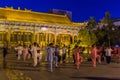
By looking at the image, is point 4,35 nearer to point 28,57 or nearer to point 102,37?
point 102,37

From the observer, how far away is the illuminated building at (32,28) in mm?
58719

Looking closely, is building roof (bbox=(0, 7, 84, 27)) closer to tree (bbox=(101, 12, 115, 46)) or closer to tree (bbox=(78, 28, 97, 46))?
tree (bbox=(78, 28, 97, 46))

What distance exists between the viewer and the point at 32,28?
61688mm

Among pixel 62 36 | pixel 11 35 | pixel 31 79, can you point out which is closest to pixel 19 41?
pixel 11 35

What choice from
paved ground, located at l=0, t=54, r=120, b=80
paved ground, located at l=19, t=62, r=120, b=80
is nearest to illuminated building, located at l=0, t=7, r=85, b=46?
paved ground, located at l=0, t=54, r=120, b=80

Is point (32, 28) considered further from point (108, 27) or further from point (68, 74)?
point (68, 74)

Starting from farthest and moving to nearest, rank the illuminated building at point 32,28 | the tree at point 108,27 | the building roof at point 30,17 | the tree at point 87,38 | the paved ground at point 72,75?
the building roof at point 30,17, the illuminated building at point 32,28, the tree at point 87,38, the tree at point 108,27, the paved ground at point 72,75

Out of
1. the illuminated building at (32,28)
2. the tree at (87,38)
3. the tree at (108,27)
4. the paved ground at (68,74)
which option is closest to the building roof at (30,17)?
the illuminated building at (32,28)

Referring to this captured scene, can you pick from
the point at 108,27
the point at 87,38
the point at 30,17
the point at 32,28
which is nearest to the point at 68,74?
the point at 108,27

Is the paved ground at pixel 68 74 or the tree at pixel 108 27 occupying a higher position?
the tree at pixel 108 27

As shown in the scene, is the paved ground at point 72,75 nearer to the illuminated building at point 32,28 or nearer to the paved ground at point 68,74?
the paved ground at point 68,74

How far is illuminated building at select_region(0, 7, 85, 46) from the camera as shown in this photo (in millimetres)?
58719

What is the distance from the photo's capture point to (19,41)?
199ft

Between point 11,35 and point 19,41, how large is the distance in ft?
6.54
